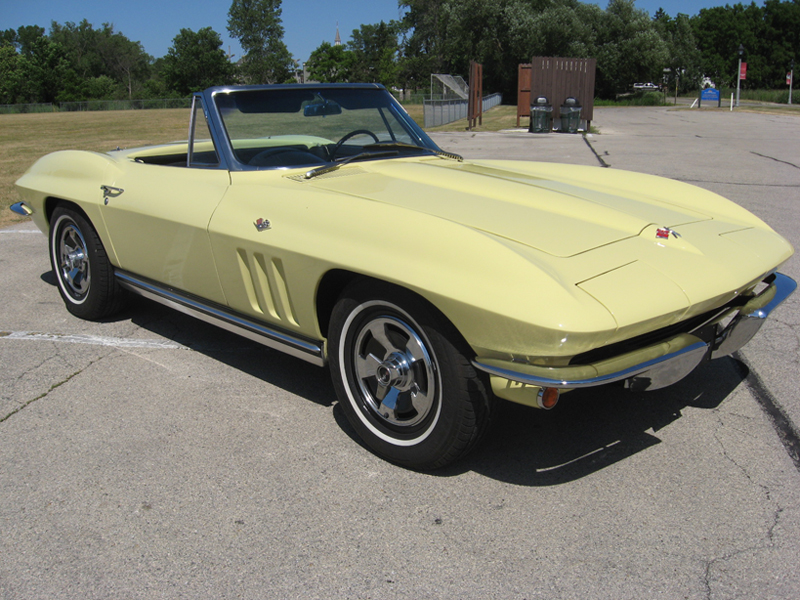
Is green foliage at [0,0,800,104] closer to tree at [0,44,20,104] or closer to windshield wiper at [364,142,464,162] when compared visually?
tree at [0,44,20,104]

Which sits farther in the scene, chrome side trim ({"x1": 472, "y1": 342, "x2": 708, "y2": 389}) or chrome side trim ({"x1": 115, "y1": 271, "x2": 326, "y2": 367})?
chrome side trim ({"x1": 115, "y1": 271, "x2": 326, "y2": 367})

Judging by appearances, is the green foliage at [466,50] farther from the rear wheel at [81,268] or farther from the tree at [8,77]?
the rear wheel at [81,268]

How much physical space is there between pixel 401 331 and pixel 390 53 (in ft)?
337

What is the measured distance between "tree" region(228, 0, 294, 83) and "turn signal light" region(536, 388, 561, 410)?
82.9 m

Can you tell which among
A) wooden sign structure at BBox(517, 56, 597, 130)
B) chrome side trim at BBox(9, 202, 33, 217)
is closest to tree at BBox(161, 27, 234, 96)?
wooden sign structure at BBox(517, 56, 597, 130)

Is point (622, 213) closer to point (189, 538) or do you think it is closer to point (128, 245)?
point (189, 538)

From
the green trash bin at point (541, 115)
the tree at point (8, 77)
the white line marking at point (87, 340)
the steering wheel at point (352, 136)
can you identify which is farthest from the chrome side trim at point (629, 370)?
the tree at point (8, 77)

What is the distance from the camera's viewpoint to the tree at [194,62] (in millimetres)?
82000

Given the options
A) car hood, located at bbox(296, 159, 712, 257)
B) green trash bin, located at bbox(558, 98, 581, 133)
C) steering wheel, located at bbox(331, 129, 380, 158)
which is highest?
green trash bin, located at bbox(558, 98, 581, 133)

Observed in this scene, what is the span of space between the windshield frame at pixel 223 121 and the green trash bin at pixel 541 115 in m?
17.2

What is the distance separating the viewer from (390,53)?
98.6 meters

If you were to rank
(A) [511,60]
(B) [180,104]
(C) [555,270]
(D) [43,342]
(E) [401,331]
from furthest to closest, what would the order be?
(B) [180,104], (A) [511,60], (D) [43,342], (E) [401,331], (C) [555,270]

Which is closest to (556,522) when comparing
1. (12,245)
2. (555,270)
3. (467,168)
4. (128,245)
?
(555,270)

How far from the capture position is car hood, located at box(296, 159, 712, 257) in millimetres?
2496
